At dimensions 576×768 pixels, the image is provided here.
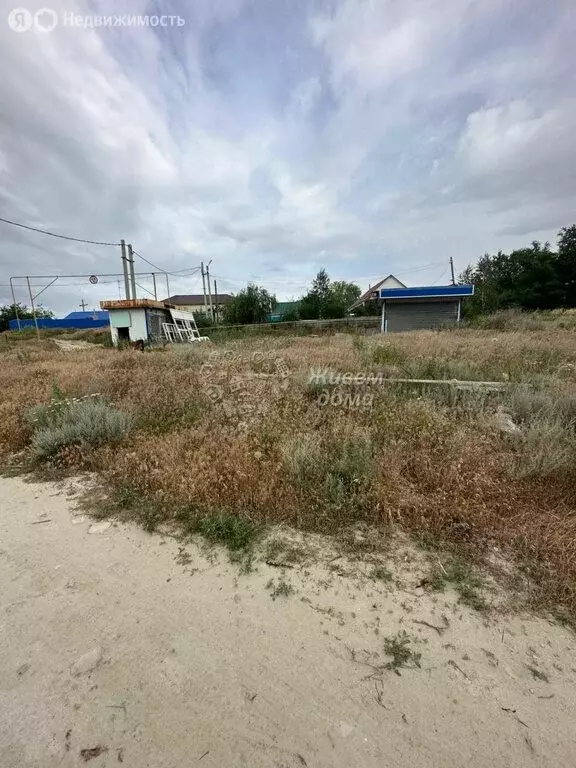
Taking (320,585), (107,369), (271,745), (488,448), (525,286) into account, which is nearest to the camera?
(271,745)

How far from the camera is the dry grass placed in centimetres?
250

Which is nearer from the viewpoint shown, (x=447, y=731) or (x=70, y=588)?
(x=447, y=731)

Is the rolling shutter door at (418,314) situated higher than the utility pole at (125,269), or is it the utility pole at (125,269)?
the utility pole at (125,269)

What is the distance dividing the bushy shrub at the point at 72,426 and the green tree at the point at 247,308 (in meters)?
24.1

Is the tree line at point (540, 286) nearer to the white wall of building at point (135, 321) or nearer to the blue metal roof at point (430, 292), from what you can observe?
the blue metal roof at point (430, 292)

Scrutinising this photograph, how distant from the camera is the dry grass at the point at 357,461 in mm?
2502

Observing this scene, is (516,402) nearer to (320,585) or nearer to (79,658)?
(320,585)

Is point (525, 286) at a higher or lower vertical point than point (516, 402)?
higher

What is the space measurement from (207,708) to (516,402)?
4551mm

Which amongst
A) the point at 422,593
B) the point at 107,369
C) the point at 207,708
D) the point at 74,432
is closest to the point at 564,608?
the point at 422,593

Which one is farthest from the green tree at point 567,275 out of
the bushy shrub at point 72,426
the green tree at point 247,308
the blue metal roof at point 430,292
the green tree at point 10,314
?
the green tree at point 10,314

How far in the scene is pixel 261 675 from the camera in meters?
1.58

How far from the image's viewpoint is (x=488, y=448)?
3426mm

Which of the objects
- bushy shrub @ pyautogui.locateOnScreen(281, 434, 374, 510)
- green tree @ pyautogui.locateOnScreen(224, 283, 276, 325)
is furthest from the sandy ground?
green tree @ pyautogui.locateOnScreen(224, 283, 276, 325)
